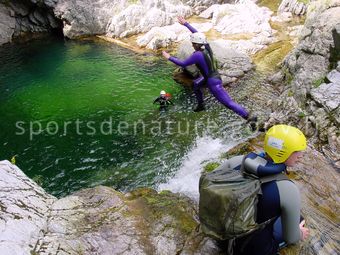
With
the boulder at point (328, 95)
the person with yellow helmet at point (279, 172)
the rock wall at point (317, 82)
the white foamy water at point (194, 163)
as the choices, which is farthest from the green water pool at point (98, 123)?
the person with yellow helmet at point (279, 172)

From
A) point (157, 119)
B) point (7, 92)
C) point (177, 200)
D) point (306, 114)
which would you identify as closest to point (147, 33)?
point (7, 92)

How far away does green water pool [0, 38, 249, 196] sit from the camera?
48.7 feet

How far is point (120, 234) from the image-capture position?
22.5 ft

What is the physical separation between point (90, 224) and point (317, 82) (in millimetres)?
13481

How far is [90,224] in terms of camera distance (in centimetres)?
705

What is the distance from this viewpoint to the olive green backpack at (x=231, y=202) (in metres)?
4.64

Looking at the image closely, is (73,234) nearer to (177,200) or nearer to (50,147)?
(177,200)

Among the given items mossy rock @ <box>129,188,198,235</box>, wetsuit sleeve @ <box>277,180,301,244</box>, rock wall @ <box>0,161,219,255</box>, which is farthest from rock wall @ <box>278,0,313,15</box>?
wetsuit sleeve @ <box>277,180,301,244</box>

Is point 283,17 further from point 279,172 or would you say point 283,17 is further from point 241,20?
point 279,172

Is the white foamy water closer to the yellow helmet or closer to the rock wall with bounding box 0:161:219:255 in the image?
the rock wall with bounding box 0:161:219:255

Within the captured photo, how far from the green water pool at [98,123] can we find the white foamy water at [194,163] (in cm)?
40

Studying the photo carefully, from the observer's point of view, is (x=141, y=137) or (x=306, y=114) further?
(x=141, y=137)

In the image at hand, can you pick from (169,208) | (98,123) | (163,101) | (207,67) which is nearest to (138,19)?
(163,101)

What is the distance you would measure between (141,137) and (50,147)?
482cm
